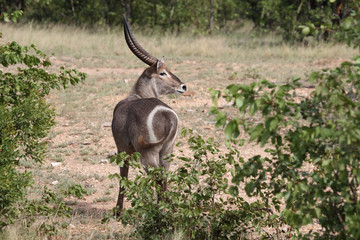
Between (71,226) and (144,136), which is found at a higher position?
(144,136)

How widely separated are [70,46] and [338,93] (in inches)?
565

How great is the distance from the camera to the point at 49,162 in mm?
7785

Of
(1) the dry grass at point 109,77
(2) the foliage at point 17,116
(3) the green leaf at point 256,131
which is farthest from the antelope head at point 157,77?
(3) the green leaf at point 256,131

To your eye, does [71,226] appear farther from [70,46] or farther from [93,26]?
[93,26]

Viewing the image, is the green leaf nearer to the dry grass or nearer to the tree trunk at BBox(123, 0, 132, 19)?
→ the dry grass

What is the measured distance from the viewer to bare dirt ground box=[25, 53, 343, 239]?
6238mm

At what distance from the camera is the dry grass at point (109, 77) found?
6809mm

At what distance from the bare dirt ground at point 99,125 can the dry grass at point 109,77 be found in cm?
1

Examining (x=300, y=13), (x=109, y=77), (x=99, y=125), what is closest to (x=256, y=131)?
(x=99, y=125)

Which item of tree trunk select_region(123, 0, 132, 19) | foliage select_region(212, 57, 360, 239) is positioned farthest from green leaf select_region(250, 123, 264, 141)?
tree trunk select_region(123, 0, 132, 19)

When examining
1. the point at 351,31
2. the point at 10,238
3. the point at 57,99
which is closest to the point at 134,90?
the point at 10,238

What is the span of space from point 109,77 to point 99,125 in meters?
3.58

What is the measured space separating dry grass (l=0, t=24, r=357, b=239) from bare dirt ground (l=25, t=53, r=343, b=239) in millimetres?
14

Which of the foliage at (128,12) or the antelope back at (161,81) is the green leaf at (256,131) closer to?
the antelope back at (161,81)
